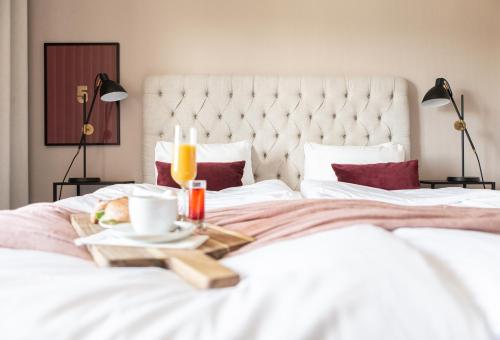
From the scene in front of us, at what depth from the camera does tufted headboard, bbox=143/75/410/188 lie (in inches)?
124

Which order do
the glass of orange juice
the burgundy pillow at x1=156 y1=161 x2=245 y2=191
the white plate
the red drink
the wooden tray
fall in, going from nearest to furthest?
the wooden tray → the white plate → the red drink → the glass of orange juice → the burgundy pillow at x1=156 y1=161 x2=245 y2=191

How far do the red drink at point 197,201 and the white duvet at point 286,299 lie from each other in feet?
1.27

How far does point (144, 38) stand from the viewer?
3260mm

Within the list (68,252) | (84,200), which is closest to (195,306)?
(68,252)

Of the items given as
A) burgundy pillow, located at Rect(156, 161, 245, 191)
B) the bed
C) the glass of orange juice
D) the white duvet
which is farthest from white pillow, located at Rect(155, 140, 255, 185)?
the white duvet

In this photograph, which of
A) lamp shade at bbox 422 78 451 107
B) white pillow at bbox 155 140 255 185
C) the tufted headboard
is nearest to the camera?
white pillow at bbox 155 140 255 185

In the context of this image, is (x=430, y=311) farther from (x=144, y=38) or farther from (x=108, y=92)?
(x=144, y=38)

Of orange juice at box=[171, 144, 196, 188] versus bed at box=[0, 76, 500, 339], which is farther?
orange juice at box=[171, 144, 196, 188]

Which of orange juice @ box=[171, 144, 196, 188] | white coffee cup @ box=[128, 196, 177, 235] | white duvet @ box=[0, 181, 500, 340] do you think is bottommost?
white duvet @ box=[0, 181, 500, 340]

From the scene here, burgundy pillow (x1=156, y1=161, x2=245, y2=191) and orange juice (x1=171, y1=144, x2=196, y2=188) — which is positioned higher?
orange juice (x1=171, y1=144, x2=196, y2=188)

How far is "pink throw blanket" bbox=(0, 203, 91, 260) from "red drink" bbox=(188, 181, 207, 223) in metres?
0.31

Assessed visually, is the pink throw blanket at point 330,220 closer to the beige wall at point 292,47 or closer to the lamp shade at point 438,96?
the lamp shade at point 438,96

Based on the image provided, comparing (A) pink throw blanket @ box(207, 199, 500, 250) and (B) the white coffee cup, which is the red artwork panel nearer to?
(A) pink throw blanket @ box(207, 199, 500, 250)

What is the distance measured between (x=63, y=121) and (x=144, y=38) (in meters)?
0.87
